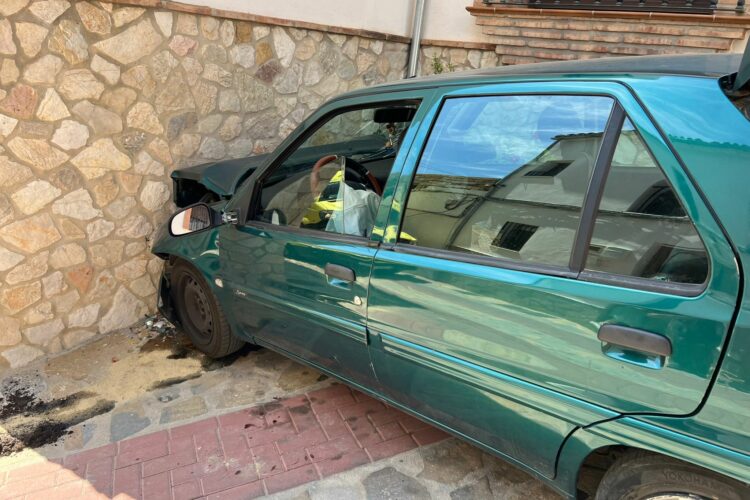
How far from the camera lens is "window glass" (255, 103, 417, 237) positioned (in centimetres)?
244

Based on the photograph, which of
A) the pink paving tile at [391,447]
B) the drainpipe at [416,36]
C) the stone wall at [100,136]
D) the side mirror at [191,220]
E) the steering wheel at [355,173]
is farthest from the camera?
the drainpipe at [416,36]

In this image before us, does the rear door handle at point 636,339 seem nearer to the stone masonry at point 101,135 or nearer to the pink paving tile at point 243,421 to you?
the pink paving tile at point 243,421

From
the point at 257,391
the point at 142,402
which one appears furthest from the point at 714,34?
the point at 142,402

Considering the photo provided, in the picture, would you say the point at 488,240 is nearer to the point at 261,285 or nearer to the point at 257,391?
the point at 261,285

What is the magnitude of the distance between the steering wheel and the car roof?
646 mm

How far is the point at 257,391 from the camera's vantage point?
303 cm

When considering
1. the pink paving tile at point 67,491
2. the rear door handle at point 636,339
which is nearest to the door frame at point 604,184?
the rear door handle at point 636,339

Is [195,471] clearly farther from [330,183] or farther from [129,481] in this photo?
[330,183]

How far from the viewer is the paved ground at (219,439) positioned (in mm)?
2338

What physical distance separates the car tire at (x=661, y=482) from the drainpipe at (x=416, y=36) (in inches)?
169

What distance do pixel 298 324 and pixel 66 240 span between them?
191 cm

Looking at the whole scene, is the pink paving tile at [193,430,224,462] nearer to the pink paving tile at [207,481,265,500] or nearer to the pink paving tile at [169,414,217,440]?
the pink paving tile at [169,414,217,440]

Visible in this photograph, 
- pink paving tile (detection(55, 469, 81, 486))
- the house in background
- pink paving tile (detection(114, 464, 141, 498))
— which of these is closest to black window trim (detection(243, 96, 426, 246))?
pink paving tile (detection(114, 464, 141, 498))

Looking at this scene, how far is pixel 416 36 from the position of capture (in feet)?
17.4
